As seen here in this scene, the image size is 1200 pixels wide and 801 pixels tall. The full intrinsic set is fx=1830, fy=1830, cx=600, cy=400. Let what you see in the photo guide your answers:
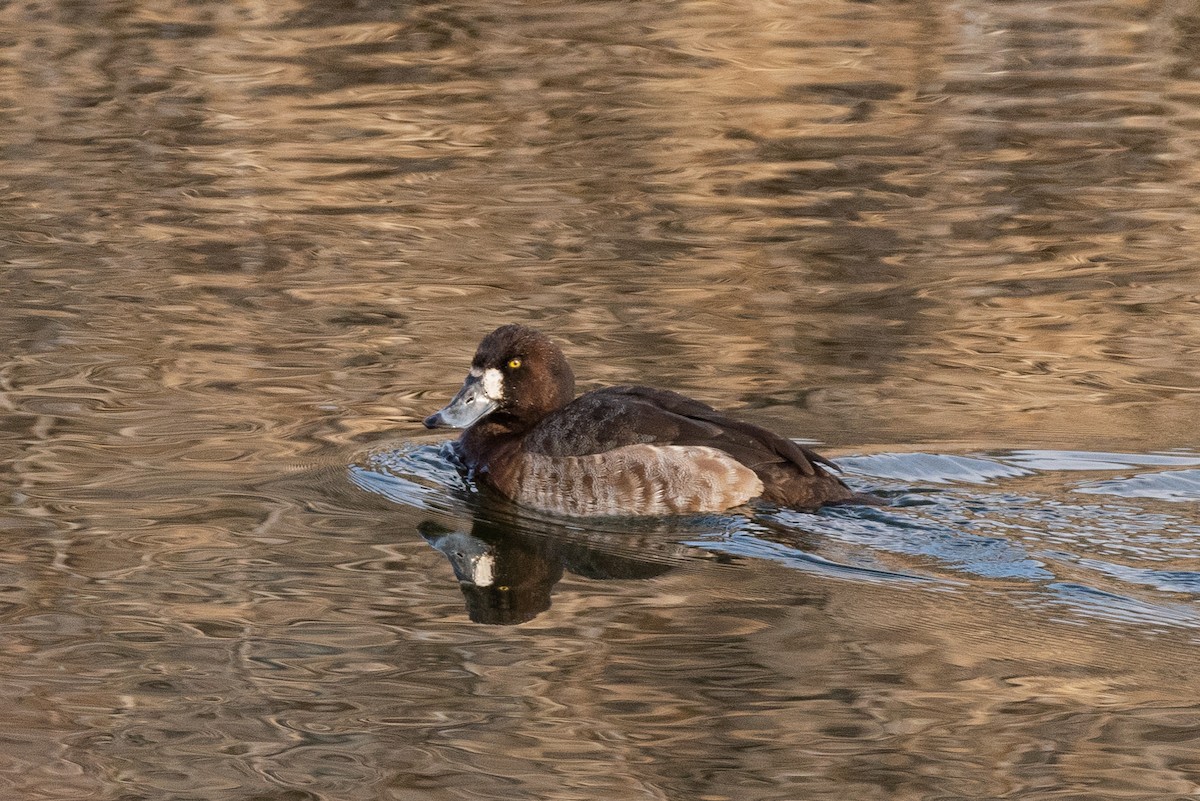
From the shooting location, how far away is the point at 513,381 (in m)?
8.19

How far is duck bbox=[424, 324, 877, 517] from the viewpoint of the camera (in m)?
7.45

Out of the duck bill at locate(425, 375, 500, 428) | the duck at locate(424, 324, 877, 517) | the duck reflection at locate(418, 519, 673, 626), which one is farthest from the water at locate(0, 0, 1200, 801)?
the duck bill at locate(425, 375, 500, 428)

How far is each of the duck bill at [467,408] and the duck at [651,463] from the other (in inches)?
8.9

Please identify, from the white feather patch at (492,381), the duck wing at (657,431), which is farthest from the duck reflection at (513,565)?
the white feather patch at (492,381)

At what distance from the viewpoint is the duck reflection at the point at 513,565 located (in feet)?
21.9

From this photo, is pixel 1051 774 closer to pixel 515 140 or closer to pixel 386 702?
pixel 386 702

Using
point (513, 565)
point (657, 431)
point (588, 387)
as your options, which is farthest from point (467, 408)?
point (588, 387)

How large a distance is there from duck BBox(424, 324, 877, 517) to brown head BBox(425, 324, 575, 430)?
19 cm

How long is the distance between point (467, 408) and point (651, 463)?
3.49 feet

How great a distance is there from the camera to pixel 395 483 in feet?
26.4

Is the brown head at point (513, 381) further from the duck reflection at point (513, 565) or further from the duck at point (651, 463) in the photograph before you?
the duck reflection at point (513, 565)

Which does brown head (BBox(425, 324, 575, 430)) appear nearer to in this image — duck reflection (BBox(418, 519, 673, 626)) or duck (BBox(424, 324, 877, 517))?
duck (BBox(424, 324, 877, 517))

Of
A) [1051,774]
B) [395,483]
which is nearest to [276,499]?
[395,483]

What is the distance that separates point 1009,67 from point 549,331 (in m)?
10.2
